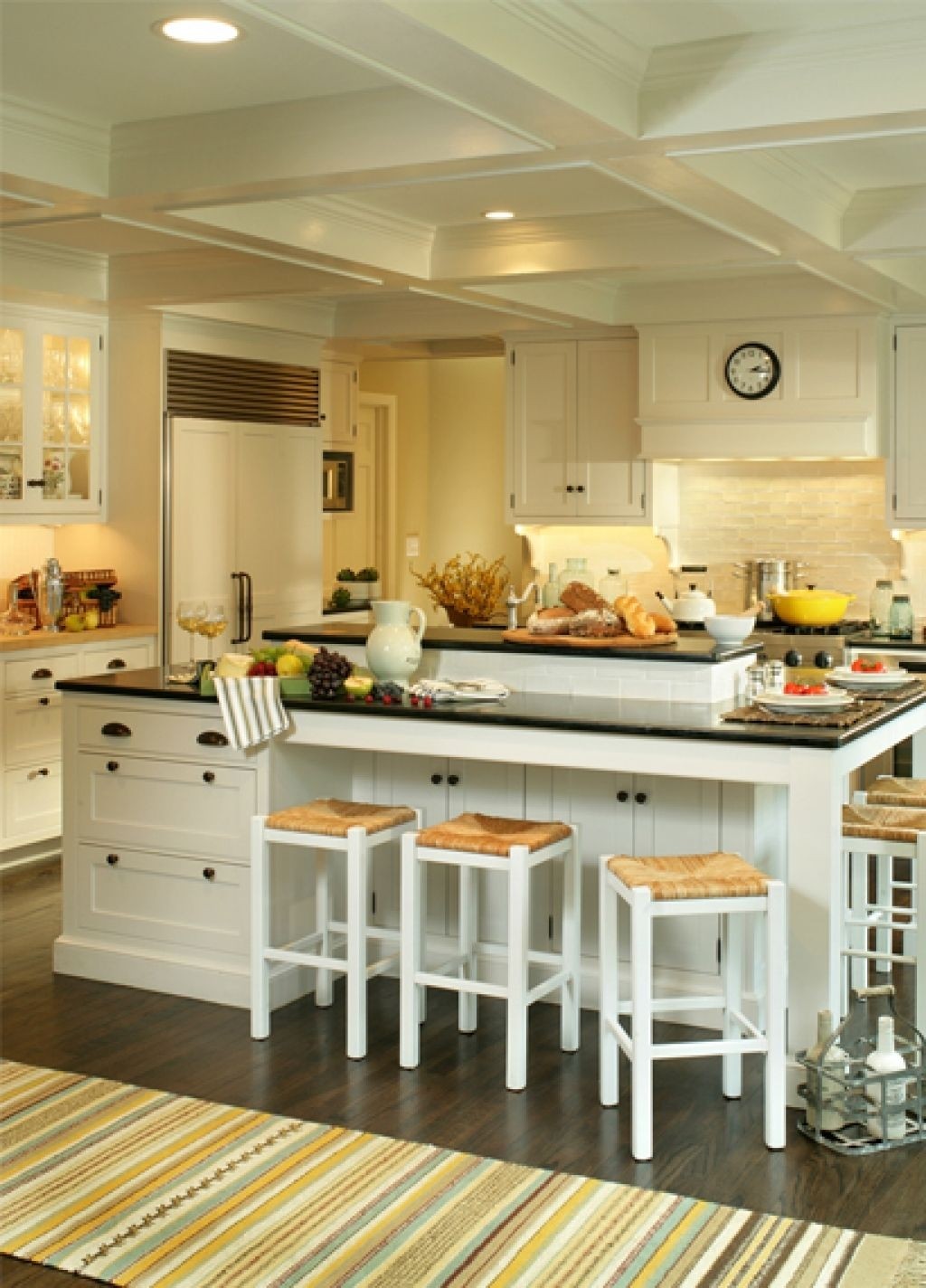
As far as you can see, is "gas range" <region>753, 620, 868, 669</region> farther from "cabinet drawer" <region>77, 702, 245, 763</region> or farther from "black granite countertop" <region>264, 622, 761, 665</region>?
"cabinet drawer" <region>77, 702, 245, 763</region>

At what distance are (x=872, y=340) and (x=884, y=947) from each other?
3162 millimetres

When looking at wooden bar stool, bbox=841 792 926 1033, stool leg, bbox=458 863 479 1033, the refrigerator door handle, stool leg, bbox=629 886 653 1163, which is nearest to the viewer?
stool leg, bbox=629 886 653 1163

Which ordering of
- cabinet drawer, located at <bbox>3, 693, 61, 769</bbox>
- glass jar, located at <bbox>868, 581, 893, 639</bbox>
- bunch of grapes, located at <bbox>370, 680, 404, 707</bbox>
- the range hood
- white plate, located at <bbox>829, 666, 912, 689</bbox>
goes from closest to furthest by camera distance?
1. bunch of grapes, located at <bbox>370, 680, 404, 707</bbox>
2. white plate, located at <bbox>829, 666, 912, 689</bbox>
3. cabinet drawer, located at <bbox>3, 693, 61, 769</bbox>
4. the range hood
5. glass jar, located at <bbox>868, 581, 893, 639</bbox>

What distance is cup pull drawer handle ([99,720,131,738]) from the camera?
4.94 metres

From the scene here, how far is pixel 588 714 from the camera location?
441 centimetres

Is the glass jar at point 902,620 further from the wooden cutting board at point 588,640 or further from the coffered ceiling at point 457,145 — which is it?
the wooden cutting board at point 588,640

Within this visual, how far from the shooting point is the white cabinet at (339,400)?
855 cm

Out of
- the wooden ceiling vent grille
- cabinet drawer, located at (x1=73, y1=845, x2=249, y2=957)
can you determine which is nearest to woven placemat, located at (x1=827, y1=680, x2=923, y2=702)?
cabinet drawer, located at (x1=73, y1=845, x2=249, y2=957)

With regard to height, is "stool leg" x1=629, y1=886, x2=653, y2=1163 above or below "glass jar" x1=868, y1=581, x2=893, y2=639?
below

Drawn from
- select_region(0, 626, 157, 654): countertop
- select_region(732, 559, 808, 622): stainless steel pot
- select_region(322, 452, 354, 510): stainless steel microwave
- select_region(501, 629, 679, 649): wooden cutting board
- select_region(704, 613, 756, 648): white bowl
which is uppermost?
select_region(322, 452, 354, 510): stainless steel microwave

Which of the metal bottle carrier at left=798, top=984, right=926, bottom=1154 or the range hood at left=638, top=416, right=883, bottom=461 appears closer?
the metal bottle carrier at left=798, top=984, right=926, bottom=1154

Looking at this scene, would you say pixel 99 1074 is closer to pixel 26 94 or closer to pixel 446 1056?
pixel 446 1056

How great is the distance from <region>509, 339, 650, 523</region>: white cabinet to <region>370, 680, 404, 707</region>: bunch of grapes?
11.4 ft

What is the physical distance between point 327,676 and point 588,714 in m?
0.84
